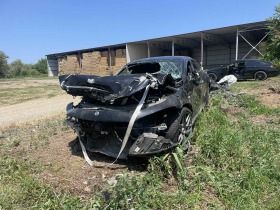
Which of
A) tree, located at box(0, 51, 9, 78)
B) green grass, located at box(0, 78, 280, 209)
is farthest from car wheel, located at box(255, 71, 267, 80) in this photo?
tree, located at box(0, 51, 9, 78)

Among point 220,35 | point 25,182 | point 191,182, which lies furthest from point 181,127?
point 220,35

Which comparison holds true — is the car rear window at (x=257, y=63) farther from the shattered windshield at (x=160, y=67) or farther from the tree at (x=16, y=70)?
the tree at (x=16, y=70)

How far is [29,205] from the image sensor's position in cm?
354

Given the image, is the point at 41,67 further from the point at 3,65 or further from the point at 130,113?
the point at 130,113

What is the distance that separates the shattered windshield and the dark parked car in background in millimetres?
10650

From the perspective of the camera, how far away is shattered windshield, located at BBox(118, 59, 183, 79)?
5.83 metres

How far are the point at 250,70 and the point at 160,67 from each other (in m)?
12.7

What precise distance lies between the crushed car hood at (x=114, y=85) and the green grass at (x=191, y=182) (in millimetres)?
1037

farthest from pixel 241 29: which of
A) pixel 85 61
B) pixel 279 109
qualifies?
pixel 279 109

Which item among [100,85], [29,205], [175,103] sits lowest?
[29,205]

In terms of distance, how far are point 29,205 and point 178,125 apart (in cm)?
232

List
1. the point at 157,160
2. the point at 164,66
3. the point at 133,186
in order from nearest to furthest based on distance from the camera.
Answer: the point at 133,186
the point at 157,160
the point at 164,66

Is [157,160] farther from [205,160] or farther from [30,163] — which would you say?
[30,163]

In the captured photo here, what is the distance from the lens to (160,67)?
239 inches
